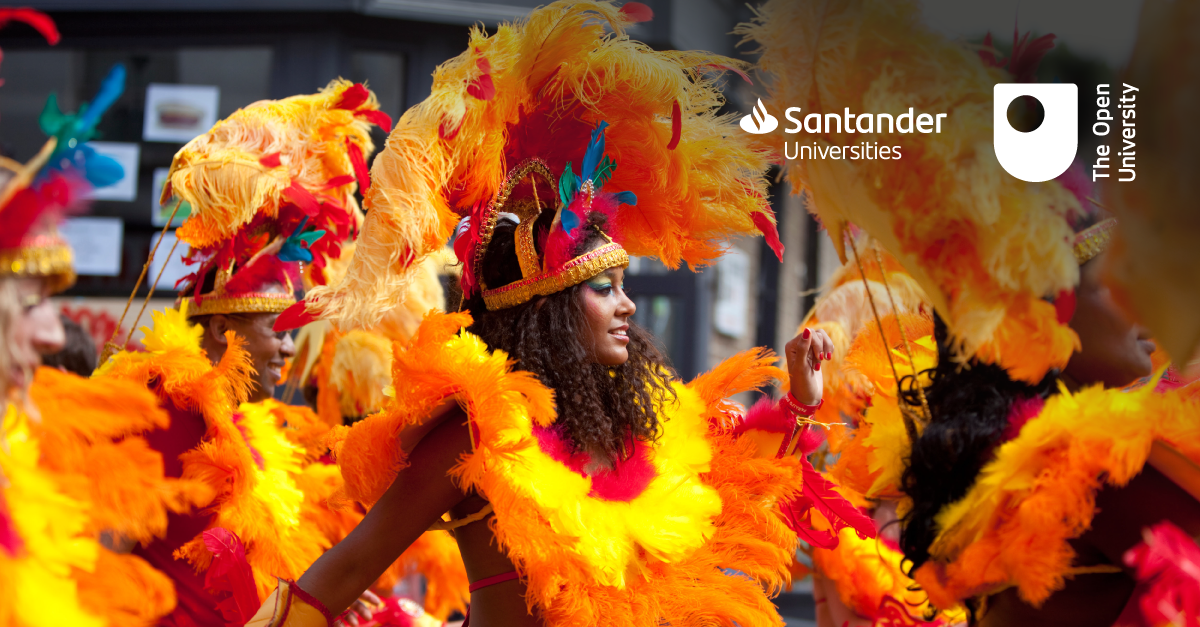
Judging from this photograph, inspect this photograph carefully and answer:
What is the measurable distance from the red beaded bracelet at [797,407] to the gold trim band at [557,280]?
62 cm

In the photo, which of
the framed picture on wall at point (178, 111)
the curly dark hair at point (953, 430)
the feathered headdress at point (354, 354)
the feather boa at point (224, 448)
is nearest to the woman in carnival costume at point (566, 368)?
the curly dark hair at point (953, 430)

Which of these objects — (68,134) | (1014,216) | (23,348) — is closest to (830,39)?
(1014,216)

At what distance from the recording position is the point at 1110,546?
5.59 ft

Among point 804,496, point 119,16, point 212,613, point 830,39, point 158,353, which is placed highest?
point 119,16

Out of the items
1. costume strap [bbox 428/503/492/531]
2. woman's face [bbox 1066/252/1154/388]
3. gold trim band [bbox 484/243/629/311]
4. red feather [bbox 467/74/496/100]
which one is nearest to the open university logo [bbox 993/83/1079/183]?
woman's face [bbox 1066/252/1154/388]

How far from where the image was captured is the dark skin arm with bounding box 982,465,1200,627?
1649 millimetres

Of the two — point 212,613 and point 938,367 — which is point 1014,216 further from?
point 212,613

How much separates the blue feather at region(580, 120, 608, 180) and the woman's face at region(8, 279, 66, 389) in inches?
54.2

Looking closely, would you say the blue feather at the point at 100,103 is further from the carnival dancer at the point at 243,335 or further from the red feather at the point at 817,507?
the red feather at the point at 817,507

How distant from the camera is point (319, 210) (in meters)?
3.14

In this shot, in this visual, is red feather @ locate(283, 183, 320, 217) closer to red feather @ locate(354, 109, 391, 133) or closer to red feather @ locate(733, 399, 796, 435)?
red feather @ locate(354, 109, 391, 133)

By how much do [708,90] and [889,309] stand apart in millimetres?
1388

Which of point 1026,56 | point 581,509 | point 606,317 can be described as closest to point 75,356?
point 606,317

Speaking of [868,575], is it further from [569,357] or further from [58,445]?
[58,445]
